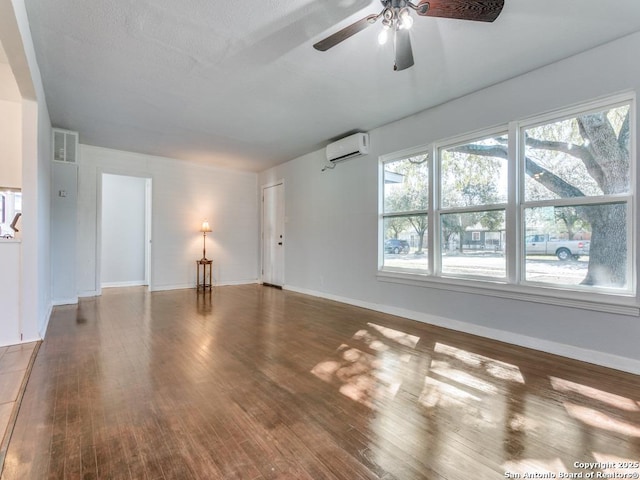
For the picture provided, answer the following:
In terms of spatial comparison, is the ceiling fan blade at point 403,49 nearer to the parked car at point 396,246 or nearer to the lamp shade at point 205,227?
the parked car at point 396,246

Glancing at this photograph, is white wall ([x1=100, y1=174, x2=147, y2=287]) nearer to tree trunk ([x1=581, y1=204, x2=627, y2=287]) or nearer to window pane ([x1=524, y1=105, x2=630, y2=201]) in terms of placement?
window pane ([x1=524, y1=105, x2=630, y2=201])

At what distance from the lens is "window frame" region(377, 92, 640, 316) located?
2.54 meters

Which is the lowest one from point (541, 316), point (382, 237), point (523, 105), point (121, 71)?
point (541, 316)

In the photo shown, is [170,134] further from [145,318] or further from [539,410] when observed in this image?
[539,410]

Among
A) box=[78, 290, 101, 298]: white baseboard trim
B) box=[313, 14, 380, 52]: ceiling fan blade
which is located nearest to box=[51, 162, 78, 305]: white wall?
box=[78, 290, 101, 298]: white baseboard trim

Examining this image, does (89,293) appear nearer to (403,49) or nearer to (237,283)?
(237,283)

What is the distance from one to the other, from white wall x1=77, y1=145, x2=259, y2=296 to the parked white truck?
565 centimetres

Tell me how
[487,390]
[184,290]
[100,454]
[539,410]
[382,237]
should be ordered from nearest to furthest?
[100,454], [539,410], [487,390], [382,237], [184,290]

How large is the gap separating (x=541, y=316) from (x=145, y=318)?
14.7 feet

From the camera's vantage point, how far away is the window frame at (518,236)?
2.54 meters

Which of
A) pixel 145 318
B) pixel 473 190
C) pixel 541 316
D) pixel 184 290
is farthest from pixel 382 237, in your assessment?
pixel 184 290

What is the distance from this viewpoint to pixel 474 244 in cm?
357

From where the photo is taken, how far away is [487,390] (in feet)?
7.09

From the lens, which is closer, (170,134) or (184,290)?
(170,134)
